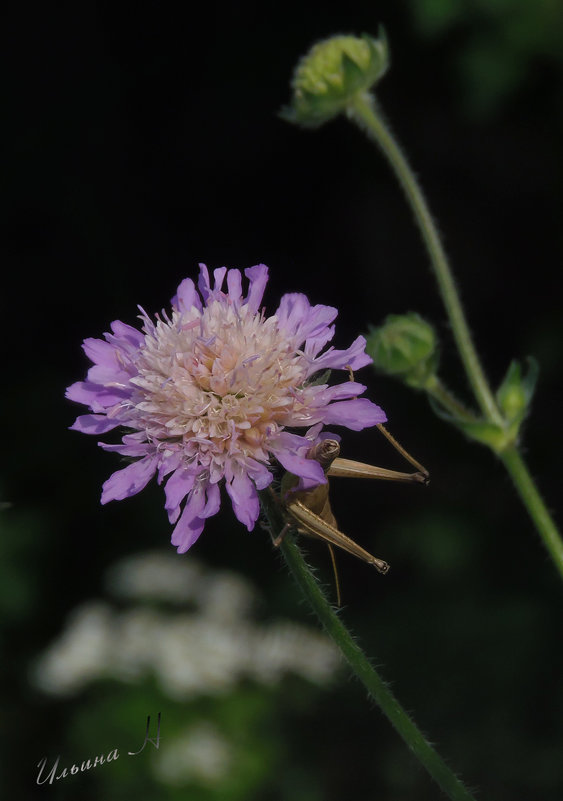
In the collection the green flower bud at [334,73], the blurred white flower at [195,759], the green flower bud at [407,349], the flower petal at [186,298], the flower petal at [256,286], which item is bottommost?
the blurred white flower at [195,759]

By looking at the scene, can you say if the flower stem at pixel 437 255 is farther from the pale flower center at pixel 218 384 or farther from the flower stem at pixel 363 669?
the flower stem at pixel 363 669

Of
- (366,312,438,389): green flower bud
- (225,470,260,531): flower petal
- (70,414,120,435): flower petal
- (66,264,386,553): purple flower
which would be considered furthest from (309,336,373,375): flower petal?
(366,312,438,389): green flower bud

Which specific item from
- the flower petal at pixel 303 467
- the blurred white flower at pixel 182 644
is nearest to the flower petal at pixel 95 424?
the flower petal at pixel 303 467

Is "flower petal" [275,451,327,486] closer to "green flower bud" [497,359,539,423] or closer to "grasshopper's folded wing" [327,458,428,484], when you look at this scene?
"grasshopper's folded wing" [327,458,428,484]

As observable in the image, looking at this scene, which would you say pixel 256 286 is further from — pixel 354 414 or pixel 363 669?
pixel 363 669

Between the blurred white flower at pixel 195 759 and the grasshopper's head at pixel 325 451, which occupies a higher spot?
the grasshopper's head at pixel 325 451

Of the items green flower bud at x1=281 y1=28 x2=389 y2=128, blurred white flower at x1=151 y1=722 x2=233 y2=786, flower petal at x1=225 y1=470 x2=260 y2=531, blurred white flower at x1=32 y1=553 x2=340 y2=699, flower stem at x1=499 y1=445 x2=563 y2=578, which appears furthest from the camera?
blurred white flower at x1=32 y1=553 x2=340 y2=699

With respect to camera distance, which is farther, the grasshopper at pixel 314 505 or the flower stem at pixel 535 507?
the flower stem at pixel 535 507
